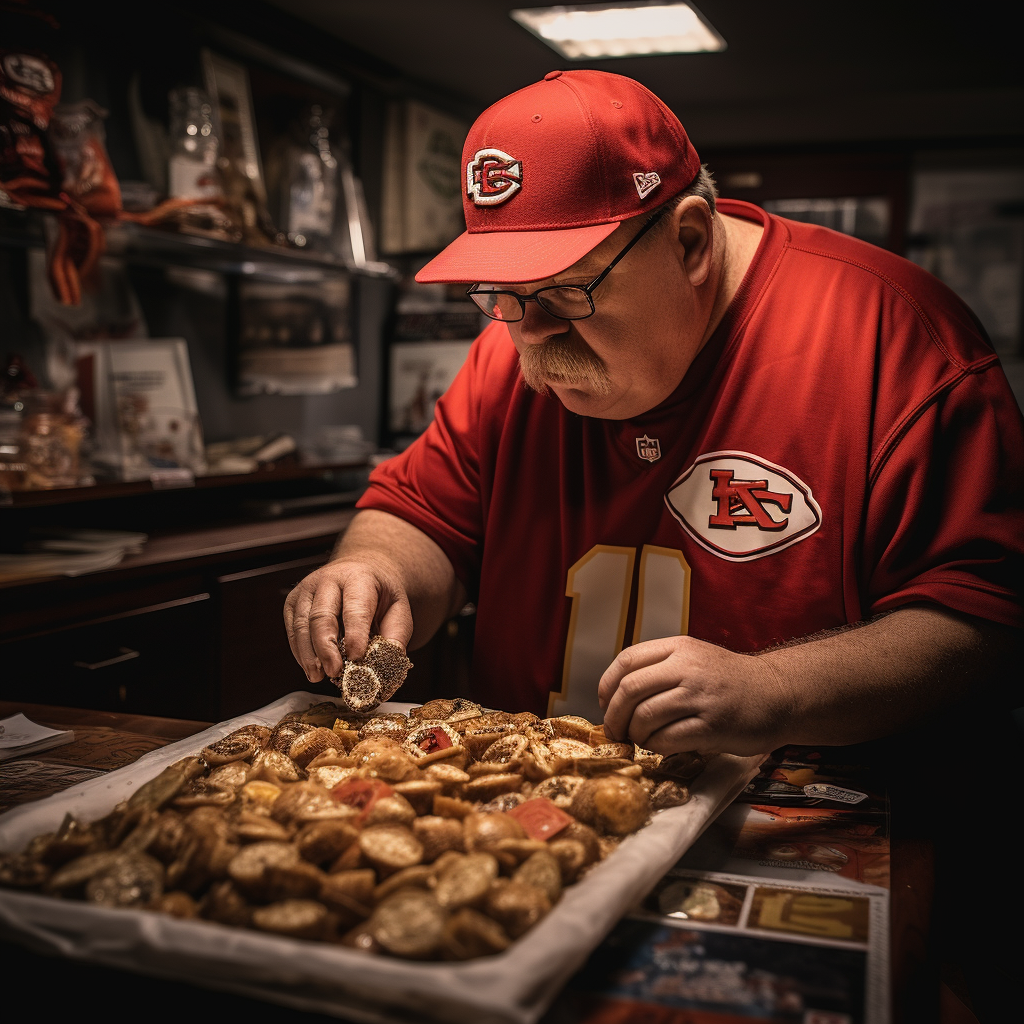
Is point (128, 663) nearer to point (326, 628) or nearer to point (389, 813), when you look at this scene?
point (326, 628)

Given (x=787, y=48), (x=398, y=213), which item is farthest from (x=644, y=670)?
(x=398, y=213)

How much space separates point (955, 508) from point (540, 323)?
574 mm

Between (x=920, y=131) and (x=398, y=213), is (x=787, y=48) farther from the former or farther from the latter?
(x=398, y=213)

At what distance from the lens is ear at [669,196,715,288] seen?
1.34 metres

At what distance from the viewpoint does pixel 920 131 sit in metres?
4.56

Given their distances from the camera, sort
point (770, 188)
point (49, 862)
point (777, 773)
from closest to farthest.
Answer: point (49, 862), point (777, 773), point (770, 188)

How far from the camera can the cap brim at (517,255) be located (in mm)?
1201

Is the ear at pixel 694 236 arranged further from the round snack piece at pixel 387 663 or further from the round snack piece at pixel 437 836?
the round snack piece at pixel 437 836

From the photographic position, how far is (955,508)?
4.03 feet

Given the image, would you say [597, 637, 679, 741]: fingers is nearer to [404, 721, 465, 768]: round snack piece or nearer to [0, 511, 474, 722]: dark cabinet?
[404, 721, 465, 768]: round snack piece

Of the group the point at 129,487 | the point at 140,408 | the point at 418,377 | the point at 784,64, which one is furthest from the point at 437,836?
the point at 784,64

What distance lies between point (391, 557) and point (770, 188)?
398 cm

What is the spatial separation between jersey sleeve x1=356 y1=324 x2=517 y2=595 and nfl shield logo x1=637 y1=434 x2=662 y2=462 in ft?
0.91

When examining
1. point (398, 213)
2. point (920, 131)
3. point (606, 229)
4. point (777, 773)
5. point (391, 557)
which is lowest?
point (777, 773)
